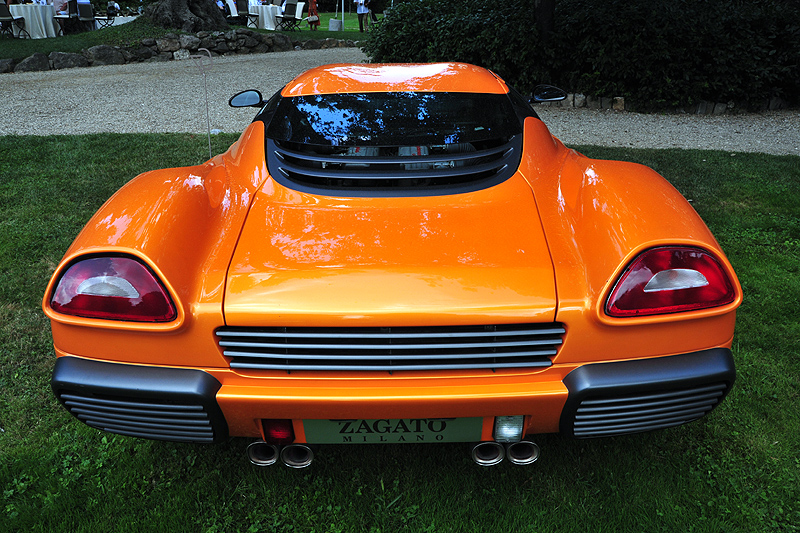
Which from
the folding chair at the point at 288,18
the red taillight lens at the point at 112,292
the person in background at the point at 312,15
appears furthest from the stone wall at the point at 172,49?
the red taillight lens at the point at 112,292

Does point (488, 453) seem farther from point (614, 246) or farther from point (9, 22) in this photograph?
point (9, 22)

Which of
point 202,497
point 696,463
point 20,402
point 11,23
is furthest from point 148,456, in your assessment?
point 11,23

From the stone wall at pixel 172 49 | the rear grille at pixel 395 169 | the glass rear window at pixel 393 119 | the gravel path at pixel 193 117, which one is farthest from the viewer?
the stone wall at pixel 172 49

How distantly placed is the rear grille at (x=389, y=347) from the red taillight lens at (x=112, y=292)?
20cm

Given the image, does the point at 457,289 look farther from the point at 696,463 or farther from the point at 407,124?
the point at 696,463

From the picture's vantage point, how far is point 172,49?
1304cm

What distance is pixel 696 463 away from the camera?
2.07 m

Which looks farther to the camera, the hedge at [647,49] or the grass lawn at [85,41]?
the grass lawn at [85,41]

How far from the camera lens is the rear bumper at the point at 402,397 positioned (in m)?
1.51

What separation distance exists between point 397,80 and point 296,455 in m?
1.69

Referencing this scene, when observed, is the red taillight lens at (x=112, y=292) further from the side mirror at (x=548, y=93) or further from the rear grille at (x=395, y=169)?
the side mirror at (x=548, y=93)

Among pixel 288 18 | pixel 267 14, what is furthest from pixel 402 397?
pixel 267 14

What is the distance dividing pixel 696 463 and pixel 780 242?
260cm

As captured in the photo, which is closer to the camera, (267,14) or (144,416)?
(144,416)
